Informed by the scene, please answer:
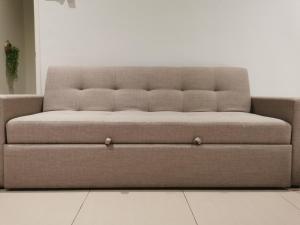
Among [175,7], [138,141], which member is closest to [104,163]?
[138,141]

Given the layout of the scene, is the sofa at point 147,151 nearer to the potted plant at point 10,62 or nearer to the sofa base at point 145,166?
the sofa base at point 145,166

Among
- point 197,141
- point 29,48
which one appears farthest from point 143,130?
point 29,48

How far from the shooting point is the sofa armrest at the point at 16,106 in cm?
167

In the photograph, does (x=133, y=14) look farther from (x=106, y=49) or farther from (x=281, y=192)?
(x=281, y=192)

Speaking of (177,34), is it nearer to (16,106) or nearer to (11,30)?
(16,106)

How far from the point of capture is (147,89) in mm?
2301

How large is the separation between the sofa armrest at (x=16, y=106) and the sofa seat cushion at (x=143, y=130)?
4cm

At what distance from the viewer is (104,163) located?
5.58ft

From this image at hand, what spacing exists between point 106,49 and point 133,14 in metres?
0.38
